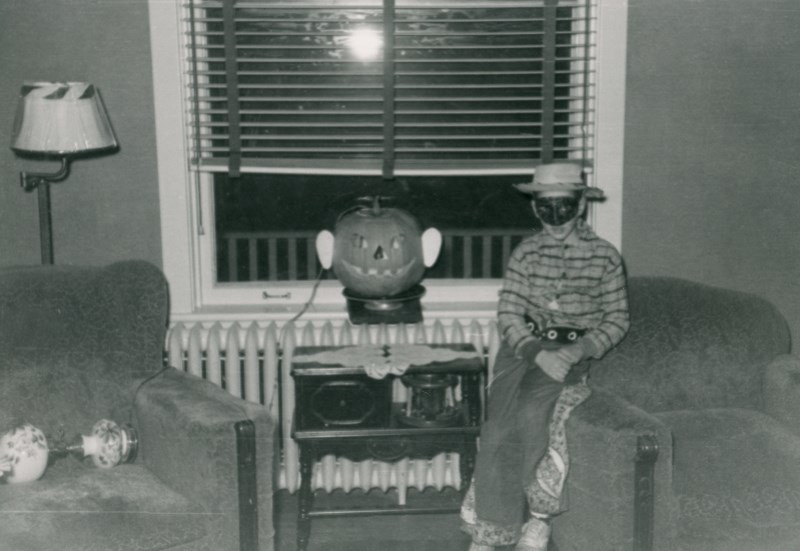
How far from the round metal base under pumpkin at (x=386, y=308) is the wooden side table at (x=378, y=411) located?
14 centimetres

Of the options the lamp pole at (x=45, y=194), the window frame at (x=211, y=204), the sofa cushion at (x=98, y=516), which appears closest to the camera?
the sofa cushion at (x=98, y=516)

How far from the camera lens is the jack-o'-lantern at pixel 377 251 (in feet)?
9.54

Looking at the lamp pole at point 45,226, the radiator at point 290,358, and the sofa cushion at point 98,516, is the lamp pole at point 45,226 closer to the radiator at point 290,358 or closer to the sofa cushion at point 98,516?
the radiator at point 290,358

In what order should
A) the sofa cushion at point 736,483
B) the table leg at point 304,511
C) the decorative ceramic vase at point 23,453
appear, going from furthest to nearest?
the table leg at point 304,511, the decorative ceramic vase at point 23,453, the sofa cushion at point 736,483

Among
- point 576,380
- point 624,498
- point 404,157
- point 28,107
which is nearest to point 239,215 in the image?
point 404,157

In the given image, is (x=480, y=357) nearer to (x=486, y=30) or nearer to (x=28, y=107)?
(x=486, y=30)

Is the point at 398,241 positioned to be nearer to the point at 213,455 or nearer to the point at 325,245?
the point at 325,245

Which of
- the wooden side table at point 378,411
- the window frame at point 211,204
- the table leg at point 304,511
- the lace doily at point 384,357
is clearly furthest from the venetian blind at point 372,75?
the table leg at point 304,511

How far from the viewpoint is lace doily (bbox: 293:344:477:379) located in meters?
2.77

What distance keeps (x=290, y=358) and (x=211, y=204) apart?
63 centimetres

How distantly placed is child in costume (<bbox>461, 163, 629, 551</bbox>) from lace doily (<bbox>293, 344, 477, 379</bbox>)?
178mm

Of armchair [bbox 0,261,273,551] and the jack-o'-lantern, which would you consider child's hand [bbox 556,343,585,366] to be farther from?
armchair [bbox 0,261,273,551]

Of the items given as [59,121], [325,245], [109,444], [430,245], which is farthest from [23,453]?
[430,245]

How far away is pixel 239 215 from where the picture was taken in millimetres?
5863
